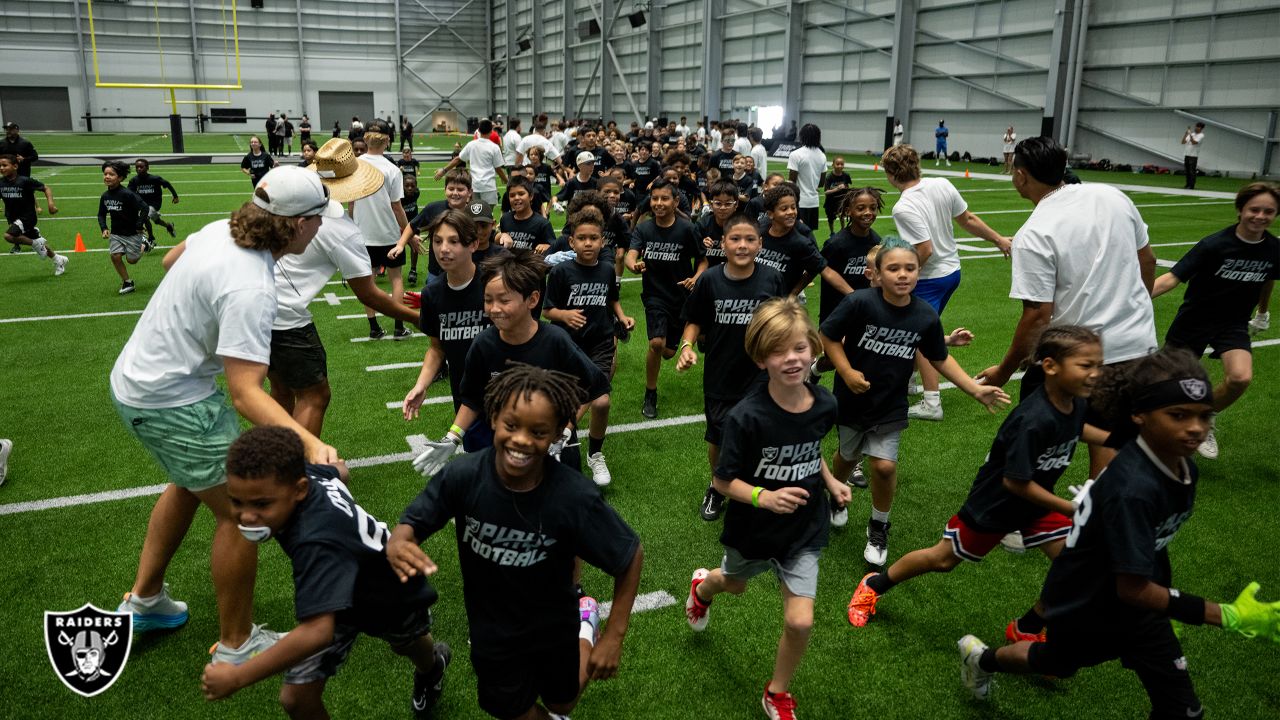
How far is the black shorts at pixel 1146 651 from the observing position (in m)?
2.87

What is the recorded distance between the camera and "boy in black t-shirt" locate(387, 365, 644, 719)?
8.75 feet

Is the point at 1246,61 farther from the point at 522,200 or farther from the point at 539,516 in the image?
the point at 539,516

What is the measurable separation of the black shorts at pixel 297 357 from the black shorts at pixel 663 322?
282 centimetres

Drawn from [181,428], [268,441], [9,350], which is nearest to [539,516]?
[268,441]

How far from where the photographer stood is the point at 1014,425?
3516mm

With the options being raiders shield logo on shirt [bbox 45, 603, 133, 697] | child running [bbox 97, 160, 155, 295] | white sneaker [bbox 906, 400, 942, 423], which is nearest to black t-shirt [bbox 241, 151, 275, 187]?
child running [bbox 97, 160, 155, 295]

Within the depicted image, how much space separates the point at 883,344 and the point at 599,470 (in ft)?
7.58

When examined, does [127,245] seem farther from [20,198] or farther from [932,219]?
[932,219]

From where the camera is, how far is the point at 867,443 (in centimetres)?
475

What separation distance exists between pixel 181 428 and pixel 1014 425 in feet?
12.0

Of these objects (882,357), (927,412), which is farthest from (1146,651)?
(927,412)

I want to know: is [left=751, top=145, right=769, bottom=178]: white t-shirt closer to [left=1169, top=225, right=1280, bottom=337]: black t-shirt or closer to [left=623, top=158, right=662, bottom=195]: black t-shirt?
[left=623, top=158, right=662, bottom=195]: black t-shirt

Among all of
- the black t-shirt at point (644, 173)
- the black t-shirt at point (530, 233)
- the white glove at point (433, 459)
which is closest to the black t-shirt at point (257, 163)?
the black t-shirt at point (644, 173)

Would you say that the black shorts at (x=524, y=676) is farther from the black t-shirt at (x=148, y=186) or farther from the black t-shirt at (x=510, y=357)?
the black t-shirt at (x=148, y=186)
